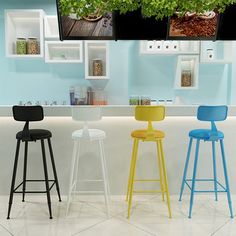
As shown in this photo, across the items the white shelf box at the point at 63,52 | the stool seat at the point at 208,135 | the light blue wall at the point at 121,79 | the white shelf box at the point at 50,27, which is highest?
the white shelf box at the point at 50,27

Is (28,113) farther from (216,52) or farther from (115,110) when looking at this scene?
(216,52)

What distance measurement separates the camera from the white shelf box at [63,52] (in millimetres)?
4203

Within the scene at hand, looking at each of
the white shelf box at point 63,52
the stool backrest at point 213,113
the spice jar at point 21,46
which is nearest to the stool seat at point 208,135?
the stool backrest at point 213,113

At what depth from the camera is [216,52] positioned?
4508 mm

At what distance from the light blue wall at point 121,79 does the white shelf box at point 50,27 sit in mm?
490

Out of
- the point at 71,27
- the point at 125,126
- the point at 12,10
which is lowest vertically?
the point at 125,126

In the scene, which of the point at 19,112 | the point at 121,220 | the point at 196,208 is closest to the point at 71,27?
the point at 19,112

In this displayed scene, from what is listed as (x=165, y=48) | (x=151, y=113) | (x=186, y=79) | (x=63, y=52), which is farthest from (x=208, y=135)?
(x=63, y=52)

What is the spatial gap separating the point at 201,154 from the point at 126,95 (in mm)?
1547

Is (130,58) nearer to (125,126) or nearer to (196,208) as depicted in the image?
(125,126)

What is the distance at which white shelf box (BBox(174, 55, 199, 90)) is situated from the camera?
4.24 meters

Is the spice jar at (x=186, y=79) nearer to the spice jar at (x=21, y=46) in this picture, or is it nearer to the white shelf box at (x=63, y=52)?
the white shelf box at (x=63, y=52)

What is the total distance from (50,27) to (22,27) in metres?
0.49

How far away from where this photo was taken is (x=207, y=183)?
3615 mm
